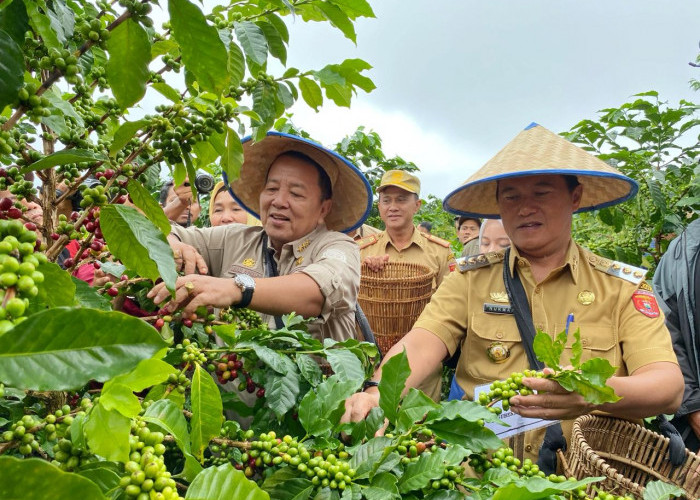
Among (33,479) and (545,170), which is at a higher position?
(545,170)

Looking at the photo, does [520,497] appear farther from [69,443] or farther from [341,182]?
[341,182]

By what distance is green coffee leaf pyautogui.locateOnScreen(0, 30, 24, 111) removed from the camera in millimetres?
588

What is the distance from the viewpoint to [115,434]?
591mm

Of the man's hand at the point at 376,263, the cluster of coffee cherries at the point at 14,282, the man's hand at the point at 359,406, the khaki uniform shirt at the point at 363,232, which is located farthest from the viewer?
the khaki uniform shirt at the point at 363,232

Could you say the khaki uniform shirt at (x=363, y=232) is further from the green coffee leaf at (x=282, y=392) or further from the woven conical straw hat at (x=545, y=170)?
the green coffee leaf at (x=282, y=392)

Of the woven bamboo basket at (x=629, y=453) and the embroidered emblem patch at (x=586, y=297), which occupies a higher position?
the embroidered emblem patch at (x=586, y=297)

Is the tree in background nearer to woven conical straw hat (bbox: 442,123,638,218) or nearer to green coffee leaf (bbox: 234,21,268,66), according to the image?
woven conical straw hat (bbox: 442,123,638,218)

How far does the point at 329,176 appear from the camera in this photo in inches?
95.0

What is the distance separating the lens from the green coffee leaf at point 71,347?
40cm

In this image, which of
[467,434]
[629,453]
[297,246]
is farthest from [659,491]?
[297,246]

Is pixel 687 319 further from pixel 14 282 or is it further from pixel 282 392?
pixel 14 282

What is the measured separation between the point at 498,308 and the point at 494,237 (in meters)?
2.12

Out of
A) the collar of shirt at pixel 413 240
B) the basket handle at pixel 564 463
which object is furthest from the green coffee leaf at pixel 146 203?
the collar of shirt at pixel 413 240

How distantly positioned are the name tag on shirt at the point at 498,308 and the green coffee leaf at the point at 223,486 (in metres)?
1.81
